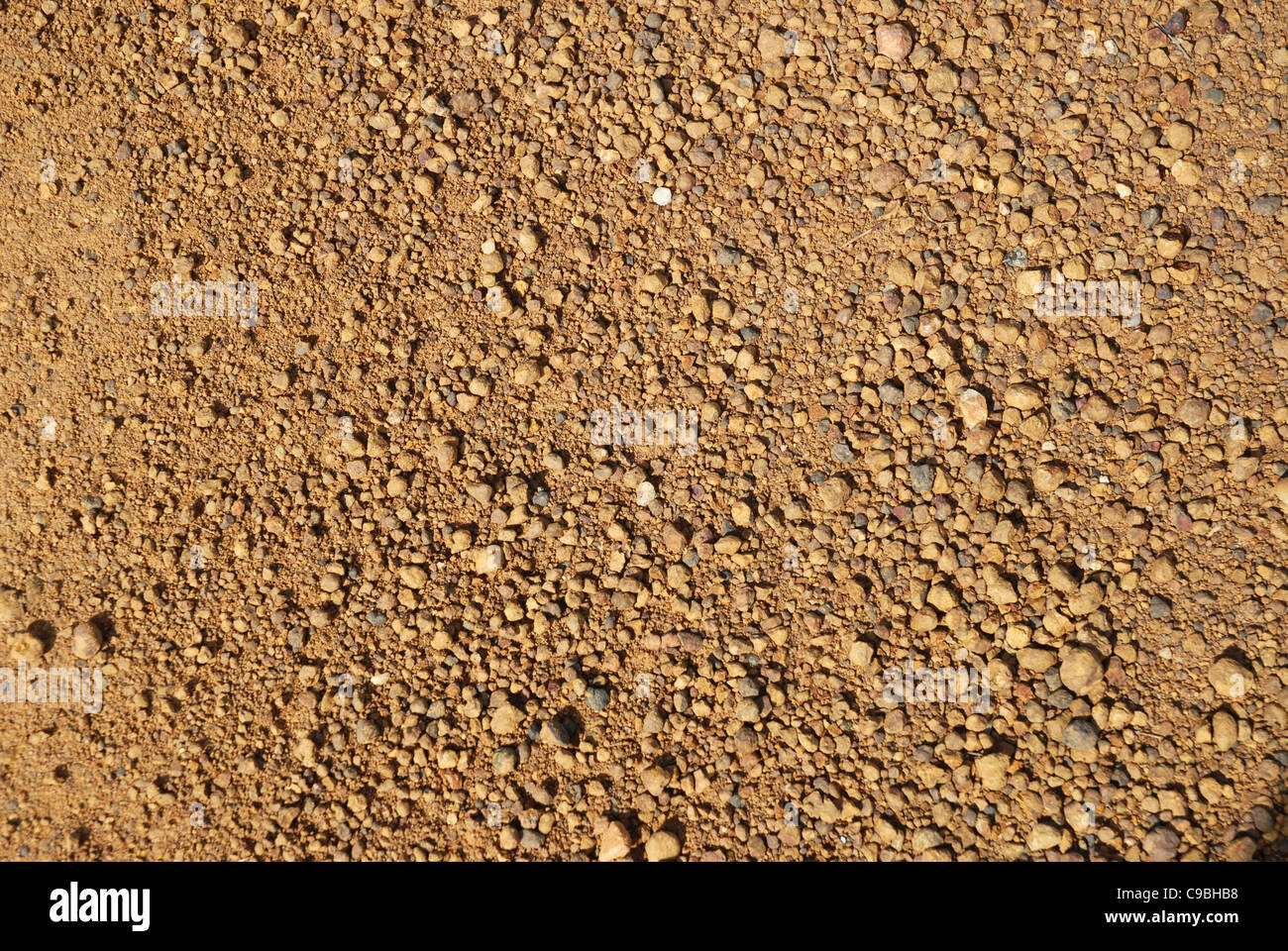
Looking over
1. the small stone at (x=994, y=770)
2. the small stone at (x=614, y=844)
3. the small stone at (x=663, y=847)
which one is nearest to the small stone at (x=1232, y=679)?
the small stone at (x=994, y=770)

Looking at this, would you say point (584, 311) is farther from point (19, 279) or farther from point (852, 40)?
point (19, 279)

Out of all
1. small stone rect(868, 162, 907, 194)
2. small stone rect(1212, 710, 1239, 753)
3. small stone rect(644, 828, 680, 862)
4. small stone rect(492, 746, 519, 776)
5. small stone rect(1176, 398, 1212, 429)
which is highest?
small stone rect(868, 162, 907, 194)

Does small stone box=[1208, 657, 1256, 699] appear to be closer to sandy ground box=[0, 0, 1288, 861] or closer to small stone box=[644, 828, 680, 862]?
sandy ground box=[0, 0, 1288, 861]

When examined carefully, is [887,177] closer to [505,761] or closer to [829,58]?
[829,58]

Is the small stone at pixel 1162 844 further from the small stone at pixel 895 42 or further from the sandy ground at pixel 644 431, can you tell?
the small stone at pixel 895 42

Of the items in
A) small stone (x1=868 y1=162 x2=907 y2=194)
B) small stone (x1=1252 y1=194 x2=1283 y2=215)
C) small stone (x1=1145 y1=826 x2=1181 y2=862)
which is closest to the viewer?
small stone (x1=1145 y1=826 x2=1181 y2=862)

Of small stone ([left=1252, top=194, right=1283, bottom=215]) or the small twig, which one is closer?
small stone ([left=1252, top=194, right=1283, bottom=215])

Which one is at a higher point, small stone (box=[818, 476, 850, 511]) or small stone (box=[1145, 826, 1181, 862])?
small stone (box=[818, 476, 850, 511])

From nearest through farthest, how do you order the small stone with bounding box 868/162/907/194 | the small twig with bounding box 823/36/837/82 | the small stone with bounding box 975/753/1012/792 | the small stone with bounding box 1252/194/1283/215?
the small stone with bounding box 975/753/1012/792
the small stone with bounding box 1252/194/1283/215
the small stone with bounding box 868/162/907/194
the small twig with bounding box 823/36/837/82

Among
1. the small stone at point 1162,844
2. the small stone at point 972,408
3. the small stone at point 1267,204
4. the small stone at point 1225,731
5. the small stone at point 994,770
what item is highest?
the small stone at point 1267,204

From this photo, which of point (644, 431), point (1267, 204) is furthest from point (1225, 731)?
point (644, 431)

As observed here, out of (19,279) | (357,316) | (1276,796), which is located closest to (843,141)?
(357,316)

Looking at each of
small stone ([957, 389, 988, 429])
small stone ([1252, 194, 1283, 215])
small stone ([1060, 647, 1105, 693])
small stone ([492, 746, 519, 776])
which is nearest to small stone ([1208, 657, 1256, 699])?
small stone ([1060, 647, 1105, 693])

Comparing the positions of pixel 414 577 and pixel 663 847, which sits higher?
pixel 414 577
